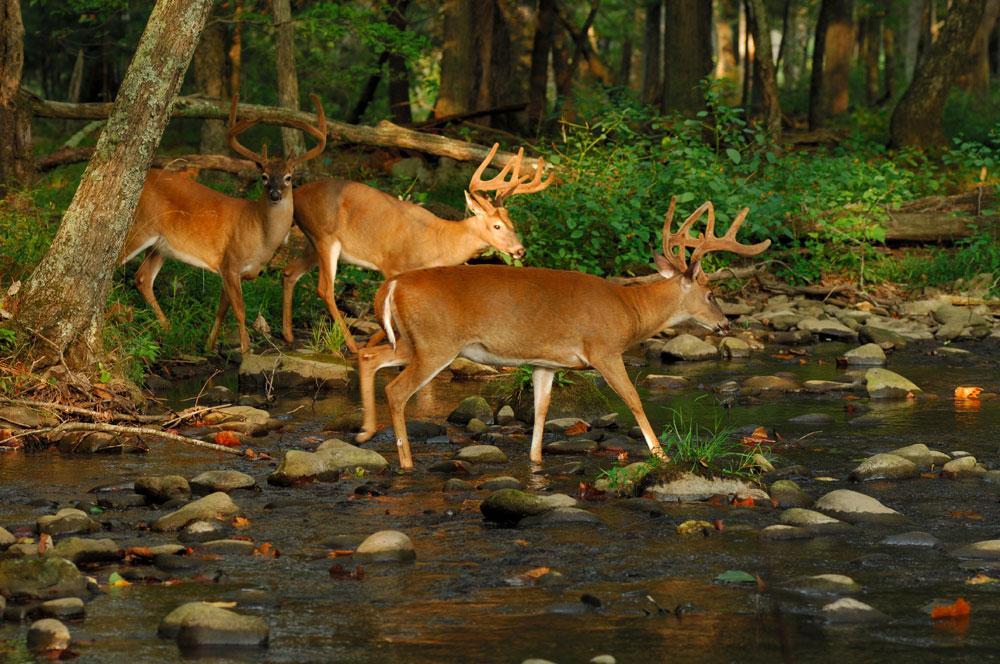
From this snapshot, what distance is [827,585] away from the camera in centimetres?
→ 490

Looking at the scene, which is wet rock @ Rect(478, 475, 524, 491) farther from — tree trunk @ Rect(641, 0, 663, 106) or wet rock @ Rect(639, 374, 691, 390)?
tree trunk @ Rect(641, 0, 663, 106)

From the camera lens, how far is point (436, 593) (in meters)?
4.93

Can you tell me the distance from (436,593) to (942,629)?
75.1 inches

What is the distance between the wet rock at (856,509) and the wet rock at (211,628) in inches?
122

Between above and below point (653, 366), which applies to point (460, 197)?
above

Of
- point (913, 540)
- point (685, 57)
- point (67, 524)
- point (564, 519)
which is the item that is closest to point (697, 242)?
point (564, 519)

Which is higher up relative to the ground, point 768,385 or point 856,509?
point 856,509

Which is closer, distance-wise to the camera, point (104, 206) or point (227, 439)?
point (227, 439)

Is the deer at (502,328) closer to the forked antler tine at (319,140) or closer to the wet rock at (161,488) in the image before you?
the wet rock at (161,488)

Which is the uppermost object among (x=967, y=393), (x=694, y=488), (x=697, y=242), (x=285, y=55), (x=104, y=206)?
(x=285, y=55)

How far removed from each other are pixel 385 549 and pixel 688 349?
7419 millimetres

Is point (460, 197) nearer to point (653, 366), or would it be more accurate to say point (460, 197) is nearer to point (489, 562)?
point (653, 366)

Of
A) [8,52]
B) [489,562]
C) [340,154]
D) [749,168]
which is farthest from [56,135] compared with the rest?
[489,562]

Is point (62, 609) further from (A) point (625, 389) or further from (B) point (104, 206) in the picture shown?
(B) point (104, 206)
